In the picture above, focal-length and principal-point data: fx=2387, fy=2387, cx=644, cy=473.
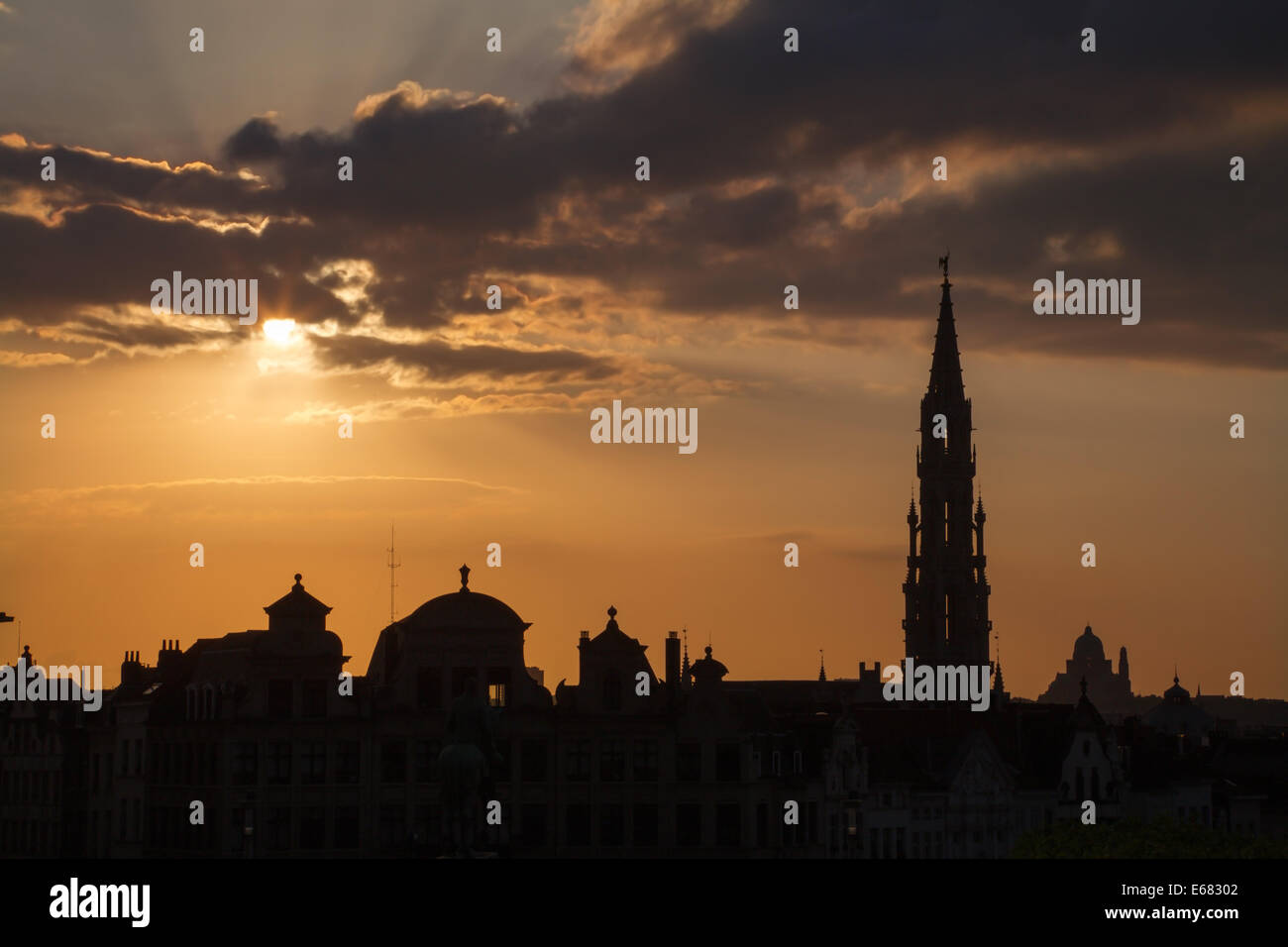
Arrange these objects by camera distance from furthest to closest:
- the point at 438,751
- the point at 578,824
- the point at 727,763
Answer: the point at 727,763, the point at 578,824, the point at 438,751

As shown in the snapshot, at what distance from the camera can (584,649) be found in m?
109

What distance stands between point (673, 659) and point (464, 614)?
14040mm

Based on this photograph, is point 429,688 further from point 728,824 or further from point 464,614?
point 728,824

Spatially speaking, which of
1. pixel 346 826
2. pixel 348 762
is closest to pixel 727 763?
pixel 348 762

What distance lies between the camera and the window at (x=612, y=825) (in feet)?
353

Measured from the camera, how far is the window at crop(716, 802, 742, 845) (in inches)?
4272

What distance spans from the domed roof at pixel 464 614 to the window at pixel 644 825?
1014 cm

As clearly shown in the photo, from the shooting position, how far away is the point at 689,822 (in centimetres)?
10862

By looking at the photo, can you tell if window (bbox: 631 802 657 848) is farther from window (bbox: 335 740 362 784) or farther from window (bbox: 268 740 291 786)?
window (bbox: 268 740 291 786)

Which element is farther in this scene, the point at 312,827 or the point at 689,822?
the point at 689,822

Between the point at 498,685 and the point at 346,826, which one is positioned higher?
the point at 498,685

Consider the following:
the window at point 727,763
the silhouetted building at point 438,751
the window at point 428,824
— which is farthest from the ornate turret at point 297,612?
the window at point 727,763
